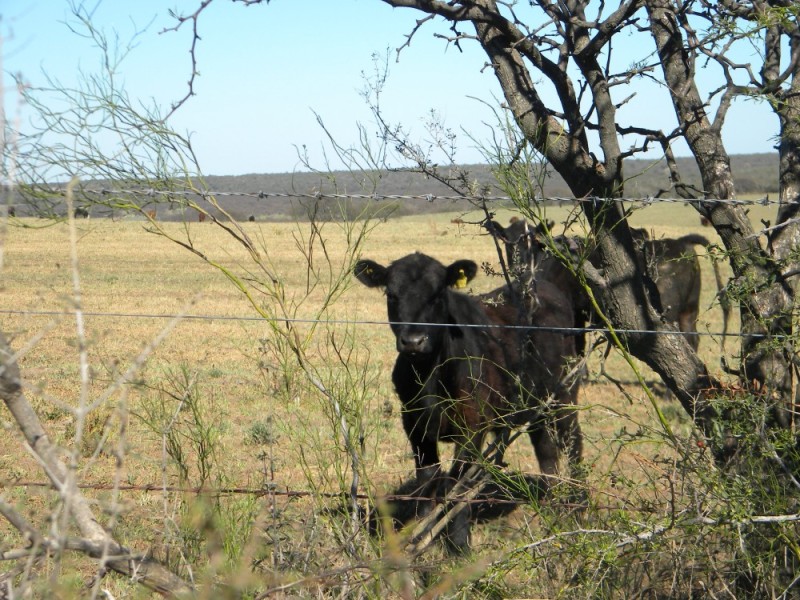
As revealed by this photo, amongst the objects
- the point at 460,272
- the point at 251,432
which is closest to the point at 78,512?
the point at 460,272

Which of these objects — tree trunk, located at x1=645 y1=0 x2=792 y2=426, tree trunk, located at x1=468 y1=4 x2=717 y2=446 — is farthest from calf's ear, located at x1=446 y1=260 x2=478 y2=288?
tree trunk, located at x1=645 y1=0 x2=792 y2=426

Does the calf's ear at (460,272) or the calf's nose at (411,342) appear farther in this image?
the calf's ear at (460,272)

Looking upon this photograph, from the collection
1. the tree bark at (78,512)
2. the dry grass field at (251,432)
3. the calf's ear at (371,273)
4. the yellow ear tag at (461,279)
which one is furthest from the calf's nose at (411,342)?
the tree bark at (78,512)

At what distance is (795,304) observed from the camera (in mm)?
4234

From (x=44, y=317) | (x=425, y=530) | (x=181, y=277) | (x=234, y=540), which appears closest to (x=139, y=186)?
(x=234, y=540)

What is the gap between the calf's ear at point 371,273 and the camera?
241 inches

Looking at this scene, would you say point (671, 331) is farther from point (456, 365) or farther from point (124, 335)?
point (124, 335)

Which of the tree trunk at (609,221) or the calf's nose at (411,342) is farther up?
the tree trunk at (609,221)

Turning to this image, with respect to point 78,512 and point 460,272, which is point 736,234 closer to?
point 460,272

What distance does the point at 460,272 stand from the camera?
629 centimetres

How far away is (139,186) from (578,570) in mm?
2604

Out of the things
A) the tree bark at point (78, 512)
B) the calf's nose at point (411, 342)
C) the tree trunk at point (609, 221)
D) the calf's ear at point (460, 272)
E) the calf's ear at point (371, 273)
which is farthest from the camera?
the calf's ear at point (460, 272)

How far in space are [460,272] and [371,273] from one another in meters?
0.64

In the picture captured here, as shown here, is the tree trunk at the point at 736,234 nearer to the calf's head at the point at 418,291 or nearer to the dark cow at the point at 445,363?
the dark cow at the point at 445,363
